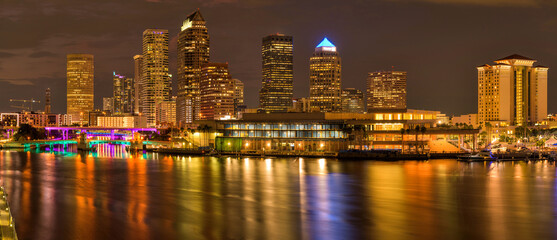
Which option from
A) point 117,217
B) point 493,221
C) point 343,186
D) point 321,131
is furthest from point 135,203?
point 321,131

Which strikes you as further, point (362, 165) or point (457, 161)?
point (457, 161)

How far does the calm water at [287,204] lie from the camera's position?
1411 inches

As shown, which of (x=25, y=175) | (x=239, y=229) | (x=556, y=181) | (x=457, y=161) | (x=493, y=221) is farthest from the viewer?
(x=457, y=161)

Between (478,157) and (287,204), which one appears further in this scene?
(478,157)

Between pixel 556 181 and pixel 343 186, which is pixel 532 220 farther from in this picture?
pixel 556 181

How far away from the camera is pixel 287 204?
4662 centimetres

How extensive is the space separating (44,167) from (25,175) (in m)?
15.6

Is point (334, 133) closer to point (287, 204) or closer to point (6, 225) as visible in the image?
point (287, 204)

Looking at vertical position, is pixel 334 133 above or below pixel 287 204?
above

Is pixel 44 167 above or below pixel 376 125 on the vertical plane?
below

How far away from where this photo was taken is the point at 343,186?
58469 millimetres

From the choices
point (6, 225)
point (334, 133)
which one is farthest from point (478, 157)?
point (6, 225)

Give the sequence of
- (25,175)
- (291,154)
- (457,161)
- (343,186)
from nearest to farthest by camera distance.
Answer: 1. (343,186)
2. (25,175)
3. (457,161)
4. (291,154)

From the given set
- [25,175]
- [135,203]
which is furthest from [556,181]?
[25,175]
